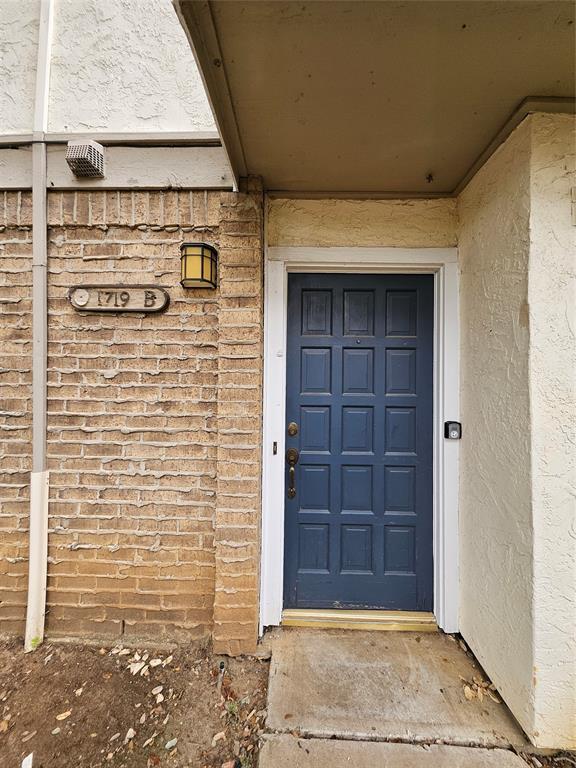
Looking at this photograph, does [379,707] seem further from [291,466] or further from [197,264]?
[197,264]

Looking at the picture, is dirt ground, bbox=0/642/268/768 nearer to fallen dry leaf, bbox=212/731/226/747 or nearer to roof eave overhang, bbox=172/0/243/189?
fallen dry leaf, bbox=212/731/226/747

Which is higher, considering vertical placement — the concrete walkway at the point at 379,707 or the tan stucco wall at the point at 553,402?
the tan stucco wall at the point at 553,402

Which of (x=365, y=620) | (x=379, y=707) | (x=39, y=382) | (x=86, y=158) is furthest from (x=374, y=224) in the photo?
(x=379, y=707)

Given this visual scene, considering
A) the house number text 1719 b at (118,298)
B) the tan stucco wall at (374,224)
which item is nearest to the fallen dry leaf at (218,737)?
the house number text 1719 b at (118,298)

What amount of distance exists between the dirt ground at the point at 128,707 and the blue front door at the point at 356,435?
59 cm

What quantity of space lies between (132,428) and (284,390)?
Answer: 89 centimetres

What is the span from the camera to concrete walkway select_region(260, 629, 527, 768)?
136 cm

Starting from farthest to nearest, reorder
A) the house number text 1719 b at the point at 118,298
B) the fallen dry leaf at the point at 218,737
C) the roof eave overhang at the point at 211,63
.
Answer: the house number text 1719 b at the point at 118,298
the fallen dry leaf at the point at 218,737
the roof eave overhang at the point at 211,63

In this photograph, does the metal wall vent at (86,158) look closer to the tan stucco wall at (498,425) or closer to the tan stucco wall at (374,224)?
the tan stucco wall at (374,224)

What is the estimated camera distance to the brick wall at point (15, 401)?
1966 millimetres

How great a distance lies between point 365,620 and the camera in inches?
79.0

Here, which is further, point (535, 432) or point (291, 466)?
point (291, 466)

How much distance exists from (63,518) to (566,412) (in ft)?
8.35

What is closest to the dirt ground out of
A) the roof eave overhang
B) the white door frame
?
the white door frame
